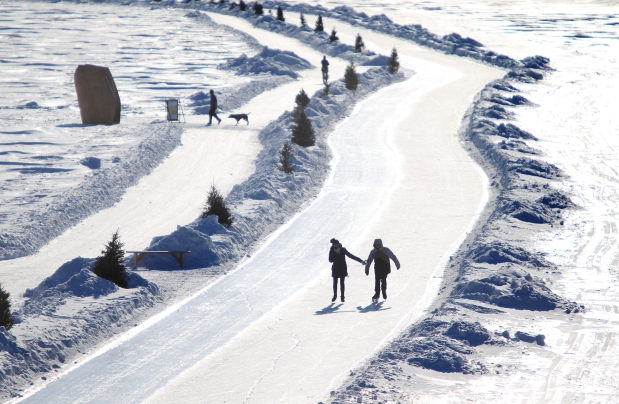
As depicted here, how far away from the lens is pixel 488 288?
482 inches

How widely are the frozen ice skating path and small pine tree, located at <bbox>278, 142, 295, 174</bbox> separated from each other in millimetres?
1286

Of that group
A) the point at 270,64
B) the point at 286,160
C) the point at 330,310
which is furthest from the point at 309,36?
the point at 330,310

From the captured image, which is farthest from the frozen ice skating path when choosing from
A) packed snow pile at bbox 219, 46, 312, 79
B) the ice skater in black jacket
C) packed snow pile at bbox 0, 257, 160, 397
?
packed snow pile at bbox 219, 46, 312, 79

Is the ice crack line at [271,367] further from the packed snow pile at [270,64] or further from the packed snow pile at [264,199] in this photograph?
the packed snow pile at [270,64]

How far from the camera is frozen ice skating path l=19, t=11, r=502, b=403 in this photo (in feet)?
30.0

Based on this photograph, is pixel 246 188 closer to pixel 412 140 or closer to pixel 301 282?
pixel 301 282

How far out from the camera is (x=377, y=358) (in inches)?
379

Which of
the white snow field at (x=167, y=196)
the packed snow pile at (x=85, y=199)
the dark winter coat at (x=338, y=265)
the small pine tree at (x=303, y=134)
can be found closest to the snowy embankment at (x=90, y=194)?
the packed snow pile at (x=85, y=199)

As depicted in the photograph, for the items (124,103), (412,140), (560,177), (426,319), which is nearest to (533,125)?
(412,140)

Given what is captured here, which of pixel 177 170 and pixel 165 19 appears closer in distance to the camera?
pixel 177 170

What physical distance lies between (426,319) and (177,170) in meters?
13.0

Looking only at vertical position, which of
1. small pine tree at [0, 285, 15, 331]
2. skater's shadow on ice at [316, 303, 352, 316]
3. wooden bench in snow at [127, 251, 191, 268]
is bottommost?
wooden bench in snow at [127, 251, 191, 268]

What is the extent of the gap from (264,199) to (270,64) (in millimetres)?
24806

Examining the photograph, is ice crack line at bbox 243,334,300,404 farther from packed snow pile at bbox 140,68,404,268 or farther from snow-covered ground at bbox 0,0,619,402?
packed snow pile at bbox 140,68,404,268
